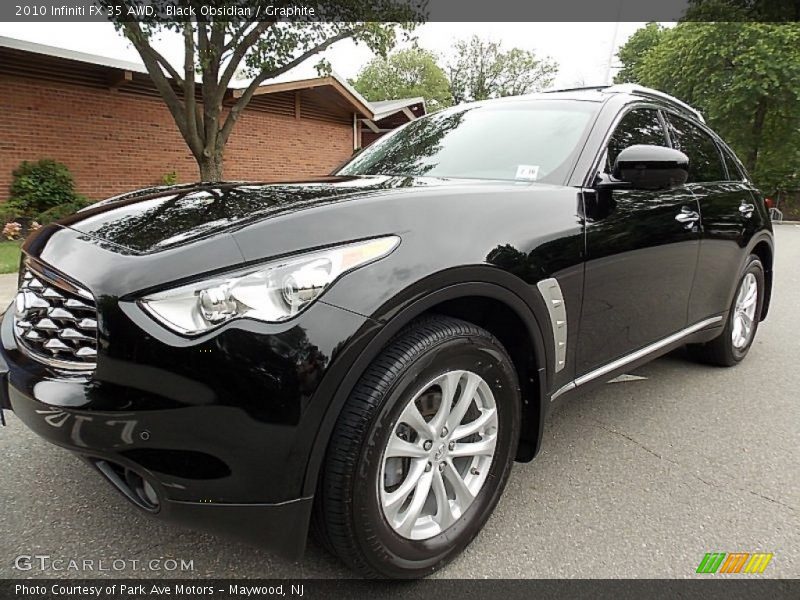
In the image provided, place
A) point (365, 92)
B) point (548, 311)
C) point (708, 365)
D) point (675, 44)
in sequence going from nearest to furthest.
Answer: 1. point (548, 311)
2. point (708, 365)
3. point (675, 44)
4. point (365, 92)

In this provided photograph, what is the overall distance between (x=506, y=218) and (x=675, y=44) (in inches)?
1122

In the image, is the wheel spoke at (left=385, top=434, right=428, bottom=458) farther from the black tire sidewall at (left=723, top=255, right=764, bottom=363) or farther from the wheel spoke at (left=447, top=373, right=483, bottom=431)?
the black tire sidewall at (left=723, top=255, right=764, bottom=363)

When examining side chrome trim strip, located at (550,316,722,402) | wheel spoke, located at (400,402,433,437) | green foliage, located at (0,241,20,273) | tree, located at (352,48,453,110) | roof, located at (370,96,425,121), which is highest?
tree, located at (352,48,453,110)

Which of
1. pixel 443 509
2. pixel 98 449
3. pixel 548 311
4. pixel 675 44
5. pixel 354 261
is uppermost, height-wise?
pixel 675 44

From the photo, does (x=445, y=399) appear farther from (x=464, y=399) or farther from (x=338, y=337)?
(x=338, y=337)

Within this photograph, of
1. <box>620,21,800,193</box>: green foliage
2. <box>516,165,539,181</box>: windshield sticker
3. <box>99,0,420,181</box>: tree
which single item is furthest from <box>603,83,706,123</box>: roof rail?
<box>620,21,800,193</box>: green foliage

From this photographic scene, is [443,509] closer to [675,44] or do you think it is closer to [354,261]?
[354,261]

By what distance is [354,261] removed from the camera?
1.58 m

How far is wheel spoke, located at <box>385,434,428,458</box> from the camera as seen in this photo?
1.71 metres

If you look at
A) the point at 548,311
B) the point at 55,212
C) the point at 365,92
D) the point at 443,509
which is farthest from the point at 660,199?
the point at 365,92

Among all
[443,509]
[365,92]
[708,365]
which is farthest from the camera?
[365,92]

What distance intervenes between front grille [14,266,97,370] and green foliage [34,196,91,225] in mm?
8853

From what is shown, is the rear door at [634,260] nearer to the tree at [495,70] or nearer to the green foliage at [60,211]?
the green foliage at [60,211]

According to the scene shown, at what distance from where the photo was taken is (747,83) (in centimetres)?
2172
